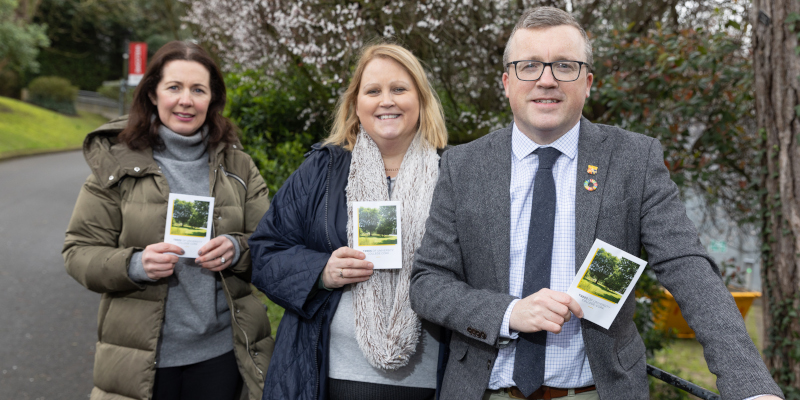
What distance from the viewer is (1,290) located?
22.8ft

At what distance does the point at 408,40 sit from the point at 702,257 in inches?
161

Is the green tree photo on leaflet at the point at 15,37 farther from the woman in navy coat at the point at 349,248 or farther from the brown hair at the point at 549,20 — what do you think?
the brown hair at the point at 549,20

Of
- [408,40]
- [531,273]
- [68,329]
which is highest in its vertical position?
[408,40]

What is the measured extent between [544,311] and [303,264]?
3.31ft

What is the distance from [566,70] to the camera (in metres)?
1.77

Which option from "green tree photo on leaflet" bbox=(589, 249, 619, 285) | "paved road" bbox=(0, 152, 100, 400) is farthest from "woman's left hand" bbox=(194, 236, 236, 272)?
"paved road" bbox=(0, 152, 100, 400)

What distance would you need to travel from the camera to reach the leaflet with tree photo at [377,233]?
2.16 m

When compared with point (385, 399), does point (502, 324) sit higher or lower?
higher

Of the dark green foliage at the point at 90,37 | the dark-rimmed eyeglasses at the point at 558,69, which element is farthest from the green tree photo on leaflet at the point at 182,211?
the dark green foliage at the point at 90,37

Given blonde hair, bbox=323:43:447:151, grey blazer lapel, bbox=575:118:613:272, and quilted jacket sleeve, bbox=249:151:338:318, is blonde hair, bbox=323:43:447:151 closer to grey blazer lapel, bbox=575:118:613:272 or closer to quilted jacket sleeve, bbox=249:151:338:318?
quilted jacket sleeve, bbox=249:151:338:318

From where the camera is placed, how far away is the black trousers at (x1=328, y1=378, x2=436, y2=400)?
224 cm

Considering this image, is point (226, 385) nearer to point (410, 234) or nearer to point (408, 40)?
point (410, 234)

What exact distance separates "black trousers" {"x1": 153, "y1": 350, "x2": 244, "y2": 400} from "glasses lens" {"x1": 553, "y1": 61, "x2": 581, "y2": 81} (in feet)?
6.20

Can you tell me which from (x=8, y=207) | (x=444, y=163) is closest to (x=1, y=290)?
(x=8, y=207)
